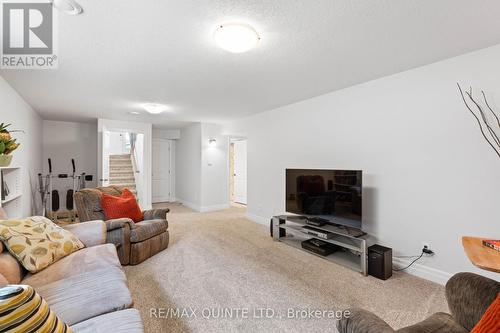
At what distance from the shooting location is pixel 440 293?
223 centimetres

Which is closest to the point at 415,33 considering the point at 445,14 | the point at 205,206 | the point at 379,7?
the point at 445,14

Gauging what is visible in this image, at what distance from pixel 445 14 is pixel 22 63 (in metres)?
3.83

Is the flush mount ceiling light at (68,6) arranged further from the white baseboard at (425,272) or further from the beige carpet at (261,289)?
the white baseboard at (425,272)

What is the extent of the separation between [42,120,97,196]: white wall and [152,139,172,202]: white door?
158cm

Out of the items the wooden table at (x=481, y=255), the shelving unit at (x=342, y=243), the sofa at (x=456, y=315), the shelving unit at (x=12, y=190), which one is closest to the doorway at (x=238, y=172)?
the shelving unit at (x=342, y=243)

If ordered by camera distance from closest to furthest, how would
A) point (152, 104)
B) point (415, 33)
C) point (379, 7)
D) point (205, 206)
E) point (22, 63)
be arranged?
point (379, 7) → point (415, 33) → point (22, 63) → point (152, 104) → point (205, 206)

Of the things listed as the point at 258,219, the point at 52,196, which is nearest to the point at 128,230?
the point at 258,219

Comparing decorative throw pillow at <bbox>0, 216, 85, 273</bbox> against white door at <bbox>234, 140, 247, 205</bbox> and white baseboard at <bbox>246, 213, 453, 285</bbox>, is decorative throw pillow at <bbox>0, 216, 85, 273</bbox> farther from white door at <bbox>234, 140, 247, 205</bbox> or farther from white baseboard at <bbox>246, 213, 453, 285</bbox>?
white door at <bbox>234, 140, 247, 205</bbox>

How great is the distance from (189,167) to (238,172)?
169cm

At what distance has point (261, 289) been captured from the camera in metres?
2.29

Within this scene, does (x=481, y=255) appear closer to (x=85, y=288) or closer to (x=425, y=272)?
(x=425, y=272)

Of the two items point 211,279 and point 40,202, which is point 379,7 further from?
point 40,202

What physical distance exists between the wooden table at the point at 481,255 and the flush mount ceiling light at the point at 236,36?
2.04 m

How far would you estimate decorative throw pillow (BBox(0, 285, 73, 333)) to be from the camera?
0.65 m
